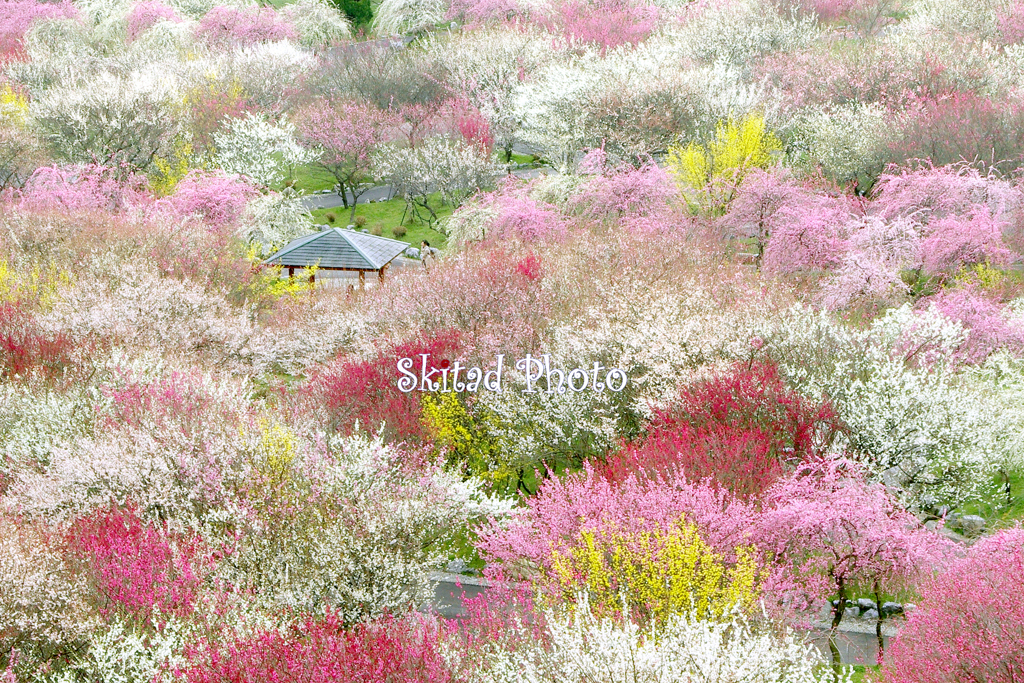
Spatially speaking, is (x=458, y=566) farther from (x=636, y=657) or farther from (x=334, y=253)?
(x=334, y=253)

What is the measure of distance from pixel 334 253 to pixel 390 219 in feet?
48.5

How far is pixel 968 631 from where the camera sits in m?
14.9

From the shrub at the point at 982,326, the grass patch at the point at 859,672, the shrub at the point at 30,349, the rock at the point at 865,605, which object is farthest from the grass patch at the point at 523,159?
the grass patch at the point at 859,672

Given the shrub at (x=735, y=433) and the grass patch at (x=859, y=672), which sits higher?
the shrub at (x=735, y=433)

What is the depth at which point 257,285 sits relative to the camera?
3803 cm

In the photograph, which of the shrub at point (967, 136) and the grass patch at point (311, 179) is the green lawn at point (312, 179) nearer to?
the grass patch at point (311, 179)

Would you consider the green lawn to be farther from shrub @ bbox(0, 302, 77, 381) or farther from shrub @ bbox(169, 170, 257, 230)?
shrub @ bbox(0, 302, 77, 381)

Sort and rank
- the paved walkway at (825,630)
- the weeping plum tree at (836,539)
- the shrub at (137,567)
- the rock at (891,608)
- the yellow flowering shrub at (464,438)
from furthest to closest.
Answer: the yellow flowering shrub at (464,438), the rock at (891,608), the paved walkway at (825,630), the weeping plum tree at (836,539), the shrub at (137,567)

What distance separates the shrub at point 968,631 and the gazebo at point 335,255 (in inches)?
1115

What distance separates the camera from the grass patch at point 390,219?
53062 mm

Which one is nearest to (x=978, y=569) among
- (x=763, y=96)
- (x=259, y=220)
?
(x=259, y=220)

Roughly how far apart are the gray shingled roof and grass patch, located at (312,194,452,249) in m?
10.3

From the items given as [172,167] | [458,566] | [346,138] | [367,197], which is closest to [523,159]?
[367,197]

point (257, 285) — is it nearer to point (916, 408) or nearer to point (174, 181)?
point (174, 181)
